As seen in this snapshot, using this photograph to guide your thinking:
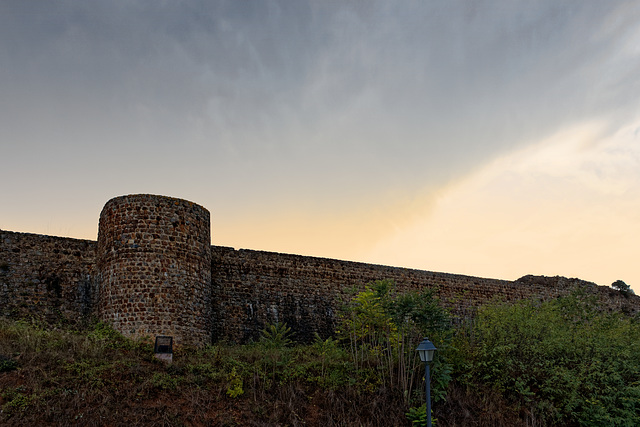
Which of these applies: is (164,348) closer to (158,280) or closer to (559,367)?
(158,280)

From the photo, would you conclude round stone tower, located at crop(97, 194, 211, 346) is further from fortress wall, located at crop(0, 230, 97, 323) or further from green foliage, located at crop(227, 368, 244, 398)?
green foliage, located at crop(227, 368, 244, 398)

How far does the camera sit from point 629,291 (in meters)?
32.2

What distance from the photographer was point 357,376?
1539 cm

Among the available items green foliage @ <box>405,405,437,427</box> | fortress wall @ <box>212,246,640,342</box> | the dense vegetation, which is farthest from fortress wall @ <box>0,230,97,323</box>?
green foliage @ <box>405,405,437,427</box>

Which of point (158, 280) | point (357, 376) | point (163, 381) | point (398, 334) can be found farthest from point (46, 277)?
point (398, 334)

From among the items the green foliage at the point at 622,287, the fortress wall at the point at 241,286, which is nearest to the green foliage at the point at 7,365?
the fortress wall at the point at 241,286

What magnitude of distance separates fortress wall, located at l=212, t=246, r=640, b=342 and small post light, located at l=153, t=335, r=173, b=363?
11.8 feet

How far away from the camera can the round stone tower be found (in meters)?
16.6

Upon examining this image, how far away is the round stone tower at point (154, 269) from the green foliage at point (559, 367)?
26.3 feet

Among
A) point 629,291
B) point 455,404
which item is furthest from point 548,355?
point 629,291

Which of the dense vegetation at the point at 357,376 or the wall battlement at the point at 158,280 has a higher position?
the wall battlement at the point at 158,280

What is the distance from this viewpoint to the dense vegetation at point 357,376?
42.1 ft

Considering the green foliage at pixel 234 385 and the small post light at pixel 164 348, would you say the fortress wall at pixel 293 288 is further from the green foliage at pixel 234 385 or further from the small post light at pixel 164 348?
the green foliage at pixel 234 385

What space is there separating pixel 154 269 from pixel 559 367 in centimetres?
1133
